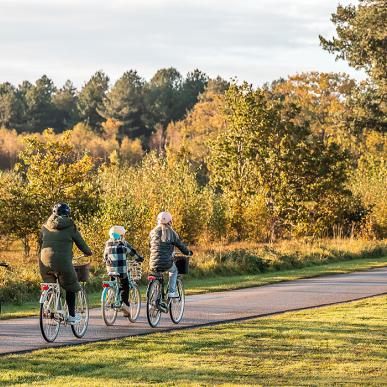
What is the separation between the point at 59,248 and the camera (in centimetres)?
1358

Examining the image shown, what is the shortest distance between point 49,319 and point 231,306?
248 inches

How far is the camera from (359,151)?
7806cm

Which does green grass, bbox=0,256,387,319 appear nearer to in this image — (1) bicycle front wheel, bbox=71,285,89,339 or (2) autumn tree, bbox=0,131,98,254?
A: (1) bicycle front wheel, bbox=71,285,89,339

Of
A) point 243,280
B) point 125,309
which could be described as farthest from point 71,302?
point 243,280

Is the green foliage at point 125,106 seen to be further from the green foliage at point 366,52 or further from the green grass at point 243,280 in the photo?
the green grass at point 243,280

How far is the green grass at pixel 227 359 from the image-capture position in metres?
10.9

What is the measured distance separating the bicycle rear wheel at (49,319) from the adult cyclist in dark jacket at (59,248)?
324 mm

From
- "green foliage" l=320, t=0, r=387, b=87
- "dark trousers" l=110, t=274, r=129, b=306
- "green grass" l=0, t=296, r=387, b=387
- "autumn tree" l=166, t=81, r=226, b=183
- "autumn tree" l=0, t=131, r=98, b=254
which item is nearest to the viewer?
"green grass" l=0, t=296, r=387, b=387

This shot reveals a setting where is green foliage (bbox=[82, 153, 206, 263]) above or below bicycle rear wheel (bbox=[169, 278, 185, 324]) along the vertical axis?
above

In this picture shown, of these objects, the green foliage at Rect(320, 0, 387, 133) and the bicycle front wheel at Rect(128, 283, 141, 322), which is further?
the green foliage at Rect(320, 0, 387, 133)

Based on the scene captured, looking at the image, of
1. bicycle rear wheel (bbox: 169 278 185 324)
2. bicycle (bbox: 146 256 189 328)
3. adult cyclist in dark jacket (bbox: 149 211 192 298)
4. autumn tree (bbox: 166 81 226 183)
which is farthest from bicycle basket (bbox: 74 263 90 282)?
autumn tree (bbox: 166 81 226 183)

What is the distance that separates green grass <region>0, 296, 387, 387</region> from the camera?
1088cm

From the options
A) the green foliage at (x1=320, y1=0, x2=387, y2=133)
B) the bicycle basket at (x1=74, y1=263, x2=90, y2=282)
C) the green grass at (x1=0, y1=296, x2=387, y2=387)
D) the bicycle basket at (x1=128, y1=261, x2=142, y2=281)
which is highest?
the green foliage at (x1=320, y1=0, x2=387, y2=133)

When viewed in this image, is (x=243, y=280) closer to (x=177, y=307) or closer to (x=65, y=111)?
(x=177, y=307)
